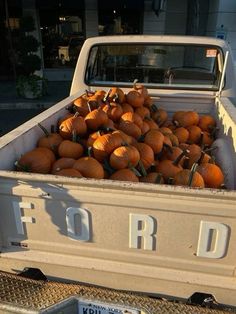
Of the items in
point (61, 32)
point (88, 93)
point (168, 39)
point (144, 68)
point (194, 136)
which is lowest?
point (61, 32)

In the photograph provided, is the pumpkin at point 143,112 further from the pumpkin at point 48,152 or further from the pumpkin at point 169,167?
the pumpkin at point 48,152

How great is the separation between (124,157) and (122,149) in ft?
0.17

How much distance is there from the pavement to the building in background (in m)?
1.93

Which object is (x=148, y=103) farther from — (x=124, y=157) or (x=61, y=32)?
(x=61, y=32)

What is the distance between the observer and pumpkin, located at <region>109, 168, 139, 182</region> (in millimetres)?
1965

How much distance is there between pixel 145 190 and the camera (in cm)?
161

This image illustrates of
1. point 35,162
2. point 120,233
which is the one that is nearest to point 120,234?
point 120,233

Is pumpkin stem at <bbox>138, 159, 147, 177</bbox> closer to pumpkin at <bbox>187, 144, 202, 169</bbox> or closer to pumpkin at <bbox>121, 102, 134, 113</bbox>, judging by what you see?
pumpkin at <bbox>187, 144, 202, 169</bbox>

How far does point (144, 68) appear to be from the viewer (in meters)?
3.97

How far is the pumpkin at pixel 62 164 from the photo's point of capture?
214 cm

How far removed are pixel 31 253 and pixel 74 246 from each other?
0.26m

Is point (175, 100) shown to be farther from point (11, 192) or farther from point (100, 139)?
point (11, 192)

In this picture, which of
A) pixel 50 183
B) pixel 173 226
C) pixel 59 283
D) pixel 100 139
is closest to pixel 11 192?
pixel 50 183

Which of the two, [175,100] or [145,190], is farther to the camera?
[175,100]
